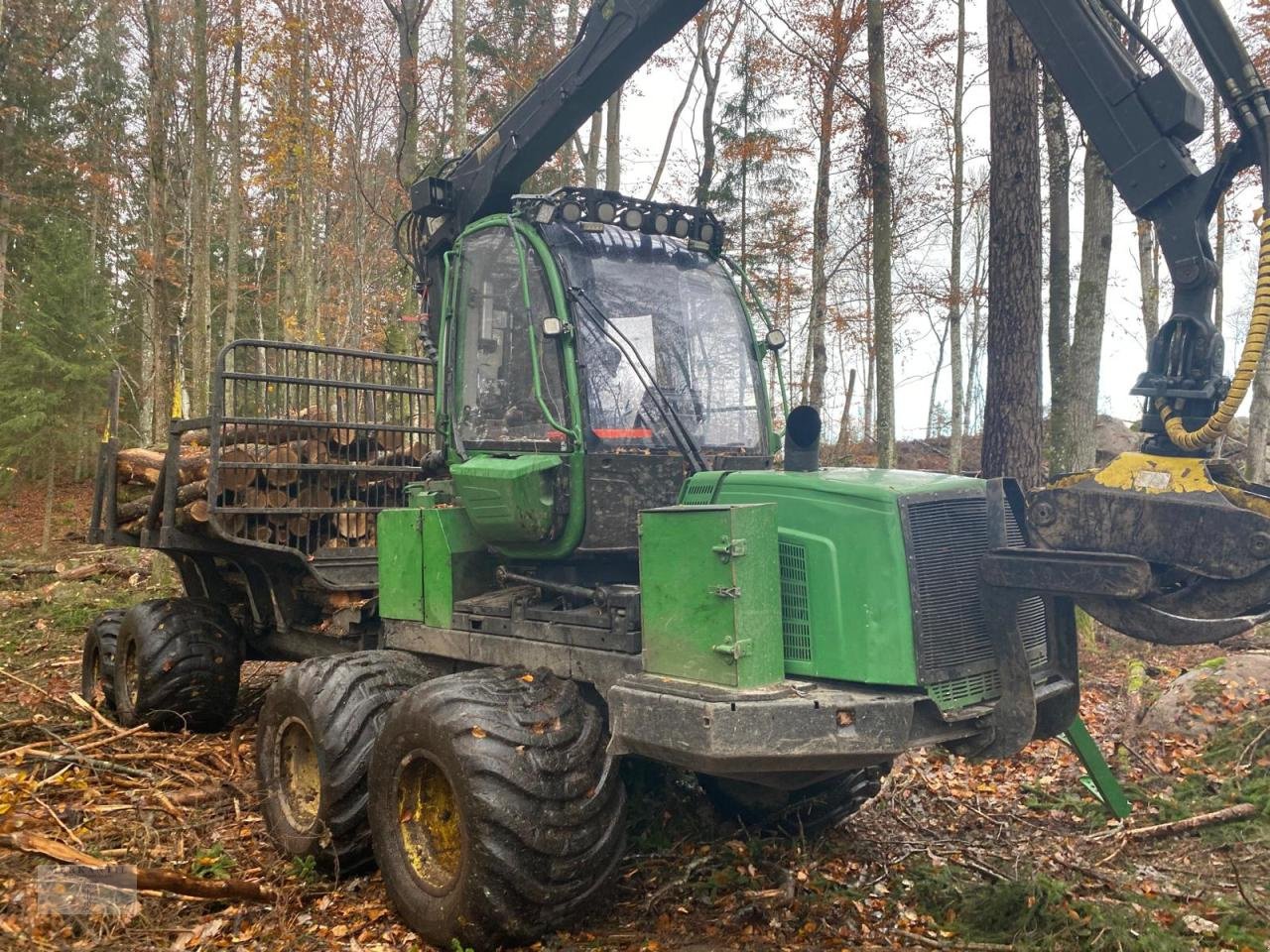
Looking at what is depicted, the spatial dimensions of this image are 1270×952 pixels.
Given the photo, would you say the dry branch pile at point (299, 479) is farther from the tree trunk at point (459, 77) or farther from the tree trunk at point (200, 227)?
the tree trunk at point (200, 227)

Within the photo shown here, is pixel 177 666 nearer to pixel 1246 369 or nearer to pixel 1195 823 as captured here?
pixel 1195 823

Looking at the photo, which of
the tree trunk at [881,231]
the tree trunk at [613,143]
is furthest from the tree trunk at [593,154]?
the tree trunk at [881,231]

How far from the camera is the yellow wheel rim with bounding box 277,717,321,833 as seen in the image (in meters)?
5.07

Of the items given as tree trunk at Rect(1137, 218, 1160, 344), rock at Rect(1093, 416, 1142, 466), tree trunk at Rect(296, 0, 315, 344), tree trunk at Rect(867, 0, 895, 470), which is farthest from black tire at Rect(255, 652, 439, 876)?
rock at Rect(1093, 416, 1142, 466)

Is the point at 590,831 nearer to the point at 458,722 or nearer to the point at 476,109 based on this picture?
the point at 458,722

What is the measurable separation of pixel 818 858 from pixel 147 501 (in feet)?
19.2

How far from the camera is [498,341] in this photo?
16.5 ft

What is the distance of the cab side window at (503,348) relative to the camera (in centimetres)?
466

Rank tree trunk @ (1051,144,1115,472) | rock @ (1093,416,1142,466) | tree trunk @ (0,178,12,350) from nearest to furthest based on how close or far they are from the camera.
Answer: tree trunk @ (1051,144,1115,472) → rock @ (1093,416,1142,466) → tree trunk @ (0,178,12,350)

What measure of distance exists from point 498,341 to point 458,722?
1.96m

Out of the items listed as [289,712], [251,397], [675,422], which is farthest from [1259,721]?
[251,397]

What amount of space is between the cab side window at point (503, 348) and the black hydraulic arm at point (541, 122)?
1017 millimetres

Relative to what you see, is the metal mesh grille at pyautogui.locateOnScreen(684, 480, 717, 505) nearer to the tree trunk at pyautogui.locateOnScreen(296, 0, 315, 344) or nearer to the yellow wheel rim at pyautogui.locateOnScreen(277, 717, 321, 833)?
the yellow wheel rim at pyautogui.locateOnScreen(277, 717, 321, 833)

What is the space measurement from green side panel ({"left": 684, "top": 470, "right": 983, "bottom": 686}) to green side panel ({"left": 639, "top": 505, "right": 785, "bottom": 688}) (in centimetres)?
16
